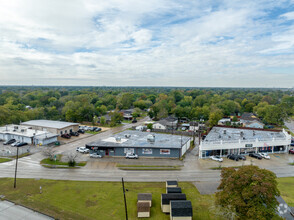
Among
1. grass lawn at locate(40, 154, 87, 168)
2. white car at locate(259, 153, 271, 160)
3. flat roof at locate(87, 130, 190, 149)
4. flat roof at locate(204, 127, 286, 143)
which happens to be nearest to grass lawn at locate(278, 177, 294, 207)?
white car at locate(259, 153, 271, 160)

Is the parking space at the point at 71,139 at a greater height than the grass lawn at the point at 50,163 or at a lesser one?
greater

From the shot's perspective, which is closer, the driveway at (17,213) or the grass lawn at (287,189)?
the driveway at (17,213)

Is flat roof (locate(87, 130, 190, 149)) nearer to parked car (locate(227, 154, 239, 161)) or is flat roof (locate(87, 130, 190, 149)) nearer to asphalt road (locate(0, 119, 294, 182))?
asphalt road (locate(0, 119, 294, 182))

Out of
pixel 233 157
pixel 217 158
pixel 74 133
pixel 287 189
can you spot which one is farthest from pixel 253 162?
pixel 74 133

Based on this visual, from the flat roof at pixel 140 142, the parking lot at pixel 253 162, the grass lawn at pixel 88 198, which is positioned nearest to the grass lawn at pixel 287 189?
the parking lot at pixel 253 162

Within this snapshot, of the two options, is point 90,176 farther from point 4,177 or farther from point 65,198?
point 4,177

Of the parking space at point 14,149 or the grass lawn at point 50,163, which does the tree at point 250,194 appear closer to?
the grass lawn at point 50,163

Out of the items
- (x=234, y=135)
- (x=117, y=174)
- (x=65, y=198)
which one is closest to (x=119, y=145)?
(x=117, y=174)
